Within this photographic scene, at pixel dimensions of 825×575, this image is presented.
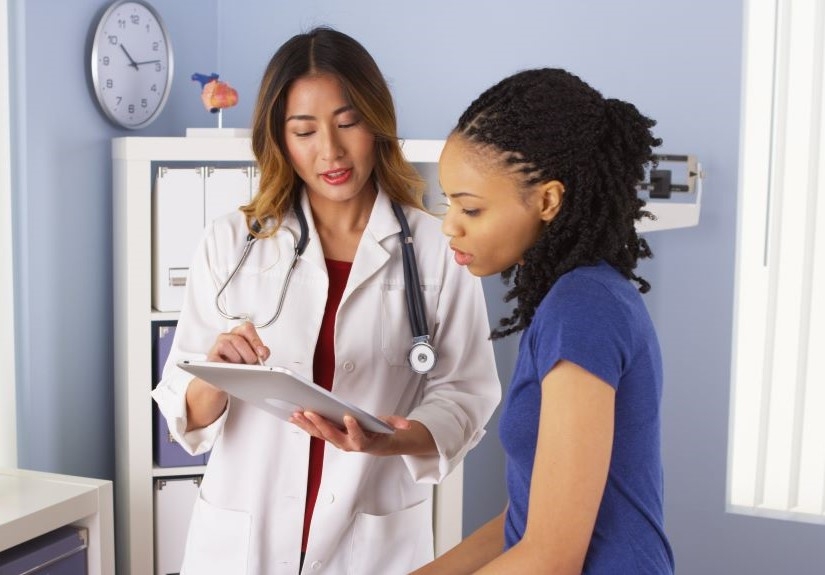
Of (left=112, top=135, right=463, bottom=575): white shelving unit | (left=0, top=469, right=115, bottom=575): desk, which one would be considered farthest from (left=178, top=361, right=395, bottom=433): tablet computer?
(left=112, top=135, right=463, bottom=575): white shelving unit

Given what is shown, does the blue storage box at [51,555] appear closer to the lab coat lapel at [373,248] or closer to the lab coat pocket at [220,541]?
the lab coat pocket at [220,541]

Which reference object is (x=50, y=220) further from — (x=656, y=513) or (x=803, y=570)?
(x=803, y=570)

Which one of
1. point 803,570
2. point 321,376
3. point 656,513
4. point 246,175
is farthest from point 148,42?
point 803,570

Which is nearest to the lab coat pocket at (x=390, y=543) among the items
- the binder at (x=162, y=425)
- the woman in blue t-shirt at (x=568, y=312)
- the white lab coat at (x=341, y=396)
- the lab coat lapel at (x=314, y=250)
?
the white lab coat at (x=341, y=396)

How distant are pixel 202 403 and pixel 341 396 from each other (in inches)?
8.1

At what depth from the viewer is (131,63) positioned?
102 inches

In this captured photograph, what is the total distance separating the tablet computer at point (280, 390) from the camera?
1.12m

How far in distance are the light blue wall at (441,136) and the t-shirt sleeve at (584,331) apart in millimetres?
1743

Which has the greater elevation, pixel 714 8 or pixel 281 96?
pixel 714 8

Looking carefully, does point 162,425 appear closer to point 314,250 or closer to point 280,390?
point 314,250

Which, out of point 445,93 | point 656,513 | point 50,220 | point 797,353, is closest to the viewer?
point 656,513

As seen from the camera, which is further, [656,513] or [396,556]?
[396,556]

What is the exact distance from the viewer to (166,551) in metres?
2.45

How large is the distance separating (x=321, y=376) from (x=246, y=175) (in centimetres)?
100
